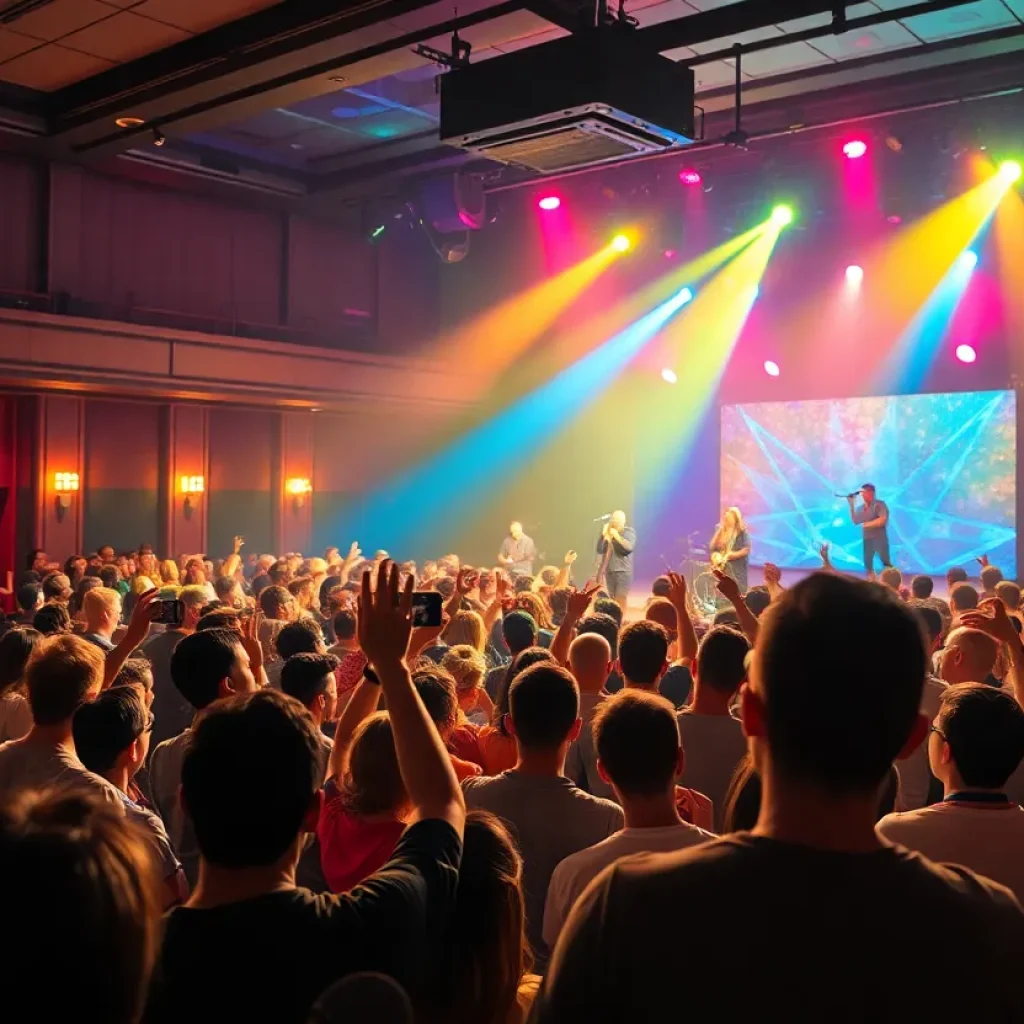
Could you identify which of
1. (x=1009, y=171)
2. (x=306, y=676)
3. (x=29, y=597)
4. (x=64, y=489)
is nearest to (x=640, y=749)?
(x=306, y=676)

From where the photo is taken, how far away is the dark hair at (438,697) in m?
3.13

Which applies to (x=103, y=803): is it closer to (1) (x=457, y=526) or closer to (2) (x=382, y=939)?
(2) (x=382, y=939)

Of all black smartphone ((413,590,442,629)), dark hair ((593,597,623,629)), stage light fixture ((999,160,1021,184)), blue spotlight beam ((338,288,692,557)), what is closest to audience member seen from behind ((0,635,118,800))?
black smartphone ((413,590,442,629))

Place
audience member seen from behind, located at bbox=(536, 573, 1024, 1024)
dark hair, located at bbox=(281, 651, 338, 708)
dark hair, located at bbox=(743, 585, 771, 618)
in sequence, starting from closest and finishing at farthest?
1. audience member seen from behind, located at bbox=(536, 573, 1024, 1024)
2. dark hair, located at bbox=(281, 651, 338, 708)
3. dark hair, located at bbox=(743, 585, 771, 618)

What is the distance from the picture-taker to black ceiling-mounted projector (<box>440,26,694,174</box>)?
5891 mm

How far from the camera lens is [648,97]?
20.2ft

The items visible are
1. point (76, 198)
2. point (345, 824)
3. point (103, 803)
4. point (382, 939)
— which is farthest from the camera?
point (76, 198)

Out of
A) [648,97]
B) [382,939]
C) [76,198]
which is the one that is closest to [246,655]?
[382,939]

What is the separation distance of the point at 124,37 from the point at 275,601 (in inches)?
201

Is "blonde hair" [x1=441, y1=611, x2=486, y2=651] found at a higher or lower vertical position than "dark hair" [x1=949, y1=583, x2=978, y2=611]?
lower

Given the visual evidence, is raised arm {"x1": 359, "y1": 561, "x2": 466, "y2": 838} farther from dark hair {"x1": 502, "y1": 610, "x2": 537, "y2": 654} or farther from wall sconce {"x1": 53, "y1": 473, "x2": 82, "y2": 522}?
wall sconce {"x1": 53, "y1": 473, "x2": 82, "y2": 522}

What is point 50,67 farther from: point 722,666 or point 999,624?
point 999,624

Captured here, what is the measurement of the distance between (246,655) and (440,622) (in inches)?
61.4

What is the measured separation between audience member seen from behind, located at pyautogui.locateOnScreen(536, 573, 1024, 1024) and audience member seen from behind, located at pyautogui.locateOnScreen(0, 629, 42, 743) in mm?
3232
